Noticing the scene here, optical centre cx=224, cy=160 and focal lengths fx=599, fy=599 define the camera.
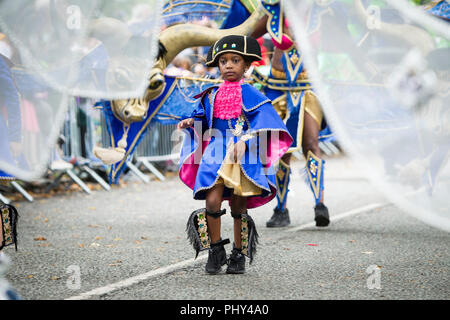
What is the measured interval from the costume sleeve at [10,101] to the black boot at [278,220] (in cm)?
281

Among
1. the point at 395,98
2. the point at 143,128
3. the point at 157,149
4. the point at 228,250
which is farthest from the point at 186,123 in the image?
the point at 157,149

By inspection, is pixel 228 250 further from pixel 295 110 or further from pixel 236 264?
pixel 295 110

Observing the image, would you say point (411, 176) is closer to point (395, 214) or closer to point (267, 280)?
point (267, 280)

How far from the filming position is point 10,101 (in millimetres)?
3605

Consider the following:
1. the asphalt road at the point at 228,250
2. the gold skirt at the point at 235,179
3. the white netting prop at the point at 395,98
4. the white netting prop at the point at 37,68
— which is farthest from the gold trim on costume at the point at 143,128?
the white netting prop at the point at 395,98

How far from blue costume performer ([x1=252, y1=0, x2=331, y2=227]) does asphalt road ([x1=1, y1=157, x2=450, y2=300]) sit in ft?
0.81

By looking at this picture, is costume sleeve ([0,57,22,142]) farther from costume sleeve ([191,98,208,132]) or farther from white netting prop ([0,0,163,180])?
costume sleeve ([191,98,208,132])

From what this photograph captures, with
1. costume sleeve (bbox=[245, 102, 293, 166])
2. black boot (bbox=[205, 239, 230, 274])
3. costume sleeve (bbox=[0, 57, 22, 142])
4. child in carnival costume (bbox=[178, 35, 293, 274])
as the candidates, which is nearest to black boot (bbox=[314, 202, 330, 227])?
child in carnival costume (bbox=[178, 35, 293, 274])

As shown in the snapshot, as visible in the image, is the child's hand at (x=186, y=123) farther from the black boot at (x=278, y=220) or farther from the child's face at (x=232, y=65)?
the black boot at (x=278, y=220)

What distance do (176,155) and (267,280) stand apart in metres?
7.62

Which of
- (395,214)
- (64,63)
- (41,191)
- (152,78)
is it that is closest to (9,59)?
(64,63)

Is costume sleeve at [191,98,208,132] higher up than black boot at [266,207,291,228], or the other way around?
costume sleeve at [191,98,208,132]

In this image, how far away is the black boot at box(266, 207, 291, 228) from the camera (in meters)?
5.80

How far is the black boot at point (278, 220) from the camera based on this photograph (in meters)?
5.80
